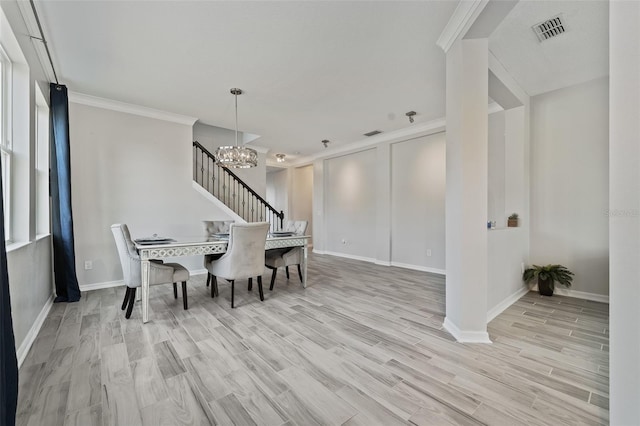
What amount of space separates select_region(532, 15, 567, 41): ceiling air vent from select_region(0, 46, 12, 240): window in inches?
179

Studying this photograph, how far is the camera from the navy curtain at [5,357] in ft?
3.43

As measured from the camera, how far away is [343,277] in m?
4.42

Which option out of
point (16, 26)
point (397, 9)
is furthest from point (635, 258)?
point (16, 26)

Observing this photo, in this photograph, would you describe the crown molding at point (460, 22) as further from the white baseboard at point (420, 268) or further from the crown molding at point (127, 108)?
the crown molding at point (127, 108)

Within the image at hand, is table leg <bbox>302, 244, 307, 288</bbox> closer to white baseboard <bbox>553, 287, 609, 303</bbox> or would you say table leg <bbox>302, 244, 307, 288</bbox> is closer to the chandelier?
the chandelier

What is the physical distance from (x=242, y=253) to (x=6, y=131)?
2252mm

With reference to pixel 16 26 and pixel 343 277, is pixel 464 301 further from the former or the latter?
pixel 16 26

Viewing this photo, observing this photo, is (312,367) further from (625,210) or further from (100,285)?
(100,285)

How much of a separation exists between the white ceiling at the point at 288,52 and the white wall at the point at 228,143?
1.28m

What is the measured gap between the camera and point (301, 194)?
8.38 m

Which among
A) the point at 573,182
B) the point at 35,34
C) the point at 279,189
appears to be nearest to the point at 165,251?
the point at 35,34

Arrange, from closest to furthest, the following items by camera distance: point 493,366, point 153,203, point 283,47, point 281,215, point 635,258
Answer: point 635,258, point 493,366, point 283,47, point 153,203, point 281,215

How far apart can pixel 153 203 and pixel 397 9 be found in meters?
4.18

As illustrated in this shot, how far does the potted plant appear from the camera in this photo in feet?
10.9
